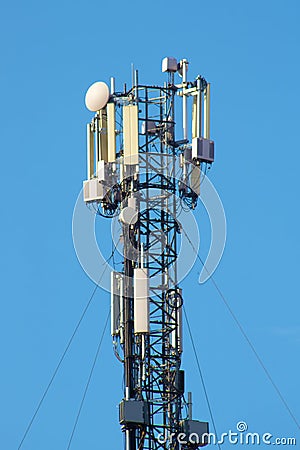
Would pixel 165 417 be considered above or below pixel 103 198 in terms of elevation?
below

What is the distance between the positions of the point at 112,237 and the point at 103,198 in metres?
1.75

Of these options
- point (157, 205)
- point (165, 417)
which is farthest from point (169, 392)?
point (157, 205)

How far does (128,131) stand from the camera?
4601 inches

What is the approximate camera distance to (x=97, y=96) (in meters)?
119

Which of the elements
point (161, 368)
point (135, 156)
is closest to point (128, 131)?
point (135, 156)

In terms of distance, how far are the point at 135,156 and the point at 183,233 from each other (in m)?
3.93

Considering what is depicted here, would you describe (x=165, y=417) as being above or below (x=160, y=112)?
below

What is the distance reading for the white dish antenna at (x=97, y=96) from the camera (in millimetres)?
118500

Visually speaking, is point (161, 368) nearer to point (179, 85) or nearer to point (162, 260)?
point (162, 260)

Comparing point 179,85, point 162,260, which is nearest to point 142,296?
Answer: point 162,260

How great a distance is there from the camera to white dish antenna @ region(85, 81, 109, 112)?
389ft

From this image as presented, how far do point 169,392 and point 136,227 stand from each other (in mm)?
7284

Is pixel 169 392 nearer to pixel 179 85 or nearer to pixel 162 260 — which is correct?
pixel 162 260

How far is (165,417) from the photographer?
115562 millimetres
